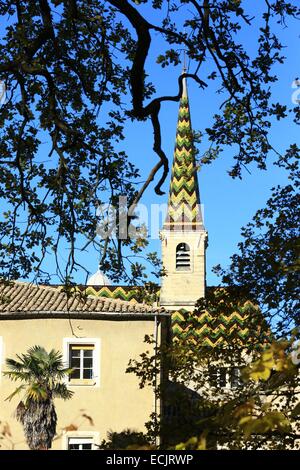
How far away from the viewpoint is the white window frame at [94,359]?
2316 cm

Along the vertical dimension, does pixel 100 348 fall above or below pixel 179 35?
below

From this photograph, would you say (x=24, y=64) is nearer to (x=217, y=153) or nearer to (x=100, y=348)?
(x=217, y=153)

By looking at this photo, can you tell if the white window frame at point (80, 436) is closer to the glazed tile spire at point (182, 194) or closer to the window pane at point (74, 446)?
the window pane at point (74, 446)

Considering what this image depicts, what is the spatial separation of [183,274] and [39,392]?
859 inches

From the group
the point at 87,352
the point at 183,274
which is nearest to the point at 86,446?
the point at 87,352

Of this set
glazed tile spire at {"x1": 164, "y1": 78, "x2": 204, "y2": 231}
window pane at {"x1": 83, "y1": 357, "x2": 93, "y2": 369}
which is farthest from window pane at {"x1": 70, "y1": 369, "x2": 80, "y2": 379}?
glazed tile spire at {"x1": 164, "y1": 78, "x2": 204, "y2": 231}

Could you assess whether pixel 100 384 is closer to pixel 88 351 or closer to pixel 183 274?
pixel 88 351

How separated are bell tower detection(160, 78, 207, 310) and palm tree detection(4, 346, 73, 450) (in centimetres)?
1858

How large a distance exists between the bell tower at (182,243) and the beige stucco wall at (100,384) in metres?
15.5

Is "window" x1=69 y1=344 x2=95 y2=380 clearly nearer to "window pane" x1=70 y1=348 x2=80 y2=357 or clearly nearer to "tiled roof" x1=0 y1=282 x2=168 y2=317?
"window pane" x1=70 y1=348 x2=80 y2=357

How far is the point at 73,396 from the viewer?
22.9 meters
